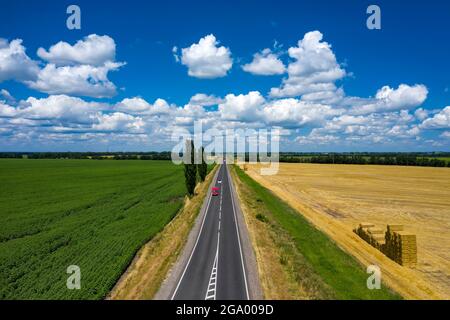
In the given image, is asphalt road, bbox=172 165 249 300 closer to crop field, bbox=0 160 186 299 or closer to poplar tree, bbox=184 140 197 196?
crop field, bbox=0 160 186 299

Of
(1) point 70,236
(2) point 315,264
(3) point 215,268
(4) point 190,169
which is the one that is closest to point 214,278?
(3) point 215,268

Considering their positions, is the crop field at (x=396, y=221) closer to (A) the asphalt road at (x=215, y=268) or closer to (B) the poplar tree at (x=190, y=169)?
(A) the asphalt road at (x=215, y=268)

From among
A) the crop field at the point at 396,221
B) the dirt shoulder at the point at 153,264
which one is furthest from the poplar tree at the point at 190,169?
the crop field at the point at 396,221

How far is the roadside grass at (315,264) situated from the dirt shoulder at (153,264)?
7.60 m

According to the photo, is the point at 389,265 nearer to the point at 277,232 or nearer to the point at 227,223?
the point at 277,232

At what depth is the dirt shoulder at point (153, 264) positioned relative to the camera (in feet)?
59.3

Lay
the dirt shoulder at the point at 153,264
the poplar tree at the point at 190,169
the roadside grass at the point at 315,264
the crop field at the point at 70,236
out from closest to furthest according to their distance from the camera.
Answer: the roadside grass at the point at 315,264 → the dirt shoulder at the point at 153,264 → the crop field at the point at 70,236 → the poplar tree at the point at 190,169

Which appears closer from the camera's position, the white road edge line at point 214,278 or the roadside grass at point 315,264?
the white road edge line at point 214,278

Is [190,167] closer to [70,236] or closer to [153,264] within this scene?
[70,236]

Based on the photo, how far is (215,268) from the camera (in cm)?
2119

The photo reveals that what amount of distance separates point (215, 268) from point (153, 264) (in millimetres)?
5006

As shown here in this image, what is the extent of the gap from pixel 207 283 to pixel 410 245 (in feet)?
53.6

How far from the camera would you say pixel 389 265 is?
23328 millimetres
